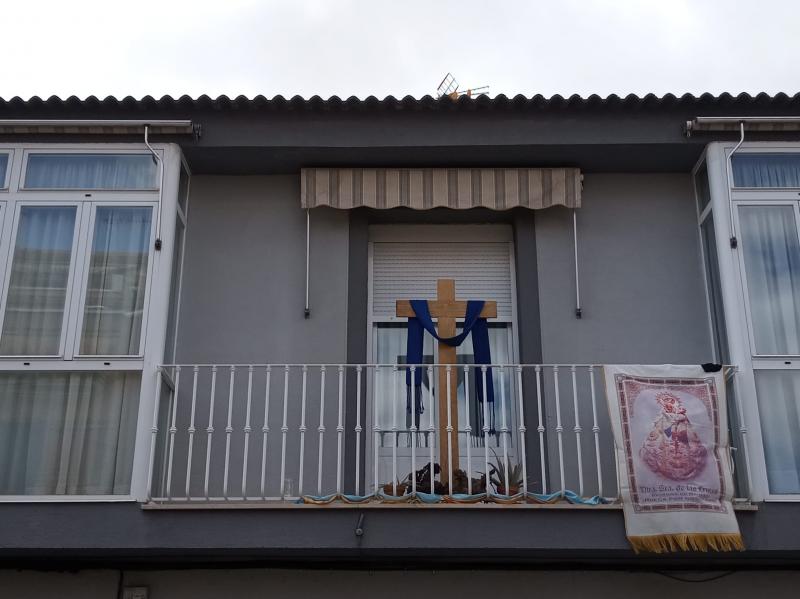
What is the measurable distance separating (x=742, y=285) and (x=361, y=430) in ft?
10.1

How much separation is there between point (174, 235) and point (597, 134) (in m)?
3.46

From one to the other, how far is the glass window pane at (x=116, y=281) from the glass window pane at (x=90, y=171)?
0.22 meters

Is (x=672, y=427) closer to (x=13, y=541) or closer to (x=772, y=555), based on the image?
(x=772, y=555)

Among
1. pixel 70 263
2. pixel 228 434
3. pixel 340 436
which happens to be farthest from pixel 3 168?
pixel 340 436

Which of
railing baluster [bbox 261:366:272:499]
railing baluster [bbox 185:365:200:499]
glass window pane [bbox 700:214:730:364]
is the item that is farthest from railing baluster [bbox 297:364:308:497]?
glass window pane [bbox 700:214:730:364]

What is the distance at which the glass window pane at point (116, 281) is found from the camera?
7520mm

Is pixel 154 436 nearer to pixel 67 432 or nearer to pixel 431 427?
pixel 67 432

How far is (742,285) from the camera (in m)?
7.66

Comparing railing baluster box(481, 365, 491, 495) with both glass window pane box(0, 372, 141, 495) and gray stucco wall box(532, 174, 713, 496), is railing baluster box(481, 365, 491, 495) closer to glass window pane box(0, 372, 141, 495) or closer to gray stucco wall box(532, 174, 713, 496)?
gray stucco wall box(532, 174, 713, 496)

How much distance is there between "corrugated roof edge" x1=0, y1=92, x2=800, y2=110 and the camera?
7.99m

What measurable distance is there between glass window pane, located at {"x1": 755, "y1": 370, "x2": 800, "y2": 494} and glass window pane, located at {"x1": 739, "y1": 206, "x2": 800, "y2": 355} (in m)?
0.22

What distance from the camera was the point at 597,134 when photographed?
8211 mm

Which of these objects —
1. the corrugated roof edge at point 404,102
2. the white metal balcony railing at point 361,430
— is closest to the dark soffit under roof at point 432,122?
the corrugated roof edge at point 404,102

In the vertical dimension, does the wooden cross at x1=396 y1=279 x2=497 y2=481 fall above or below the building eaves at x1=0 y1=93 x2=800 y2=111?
below
